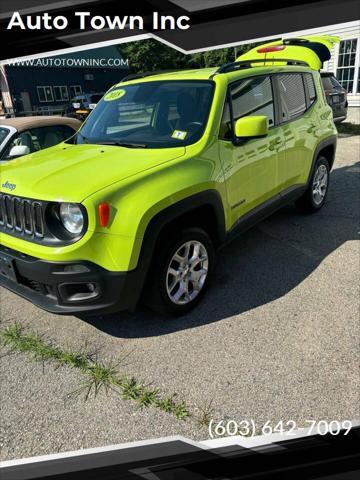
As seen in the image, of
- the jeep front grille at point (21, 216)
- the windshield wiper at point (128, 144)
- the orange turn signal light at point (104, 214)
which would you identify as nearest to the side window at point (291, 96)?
the windshield wiper at point (128, 144)

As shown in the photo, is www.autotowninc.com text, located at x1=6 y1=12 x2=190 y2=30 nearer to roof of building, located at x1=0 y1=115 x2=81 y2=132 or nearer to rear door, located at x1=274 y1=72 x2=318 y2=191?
roof of building, located at x1=0 y1=115 x2=81 y2=132

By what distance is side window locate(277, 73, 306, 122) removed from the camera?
4.33m

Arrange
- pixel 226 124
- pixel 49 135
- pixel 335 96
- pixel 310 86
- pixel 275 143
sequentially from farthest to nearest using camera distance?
pixel 335 96
pixel 49 135
pixel 310 86
pixel 275 143
pixel 226 124

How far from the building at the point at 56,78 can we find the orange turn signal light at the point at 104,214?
31.8m

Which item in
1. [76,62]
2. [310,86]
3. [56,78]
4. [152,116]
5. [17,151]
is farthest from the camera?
[56,78]

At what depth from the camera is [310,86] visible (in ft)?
16.4

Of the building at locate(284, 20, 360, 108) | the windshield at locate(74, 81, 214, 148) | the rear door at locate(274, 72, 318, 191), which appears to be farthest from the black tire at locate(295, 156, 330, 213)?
the building at locate(284, 20, 360, 108)

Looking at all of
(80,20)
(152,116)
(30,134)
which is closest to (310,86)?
(152,116)

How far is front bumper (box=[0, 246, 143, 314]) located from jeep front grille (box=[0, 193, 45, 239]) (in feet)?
0.57

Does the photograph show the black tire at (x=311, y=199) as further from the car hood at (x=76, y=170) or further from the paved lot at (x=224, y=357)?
the car hood at (x=76, y=170)

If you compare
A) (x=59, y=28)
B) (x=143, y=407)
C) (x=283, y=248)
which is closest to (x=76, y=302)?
(x=143, y=407)

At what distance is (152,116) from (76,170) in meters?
1.12

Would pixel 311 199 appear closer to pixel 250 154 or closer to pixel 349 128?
pixel 250 154

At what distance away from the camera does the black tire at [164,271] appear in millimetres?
2961
